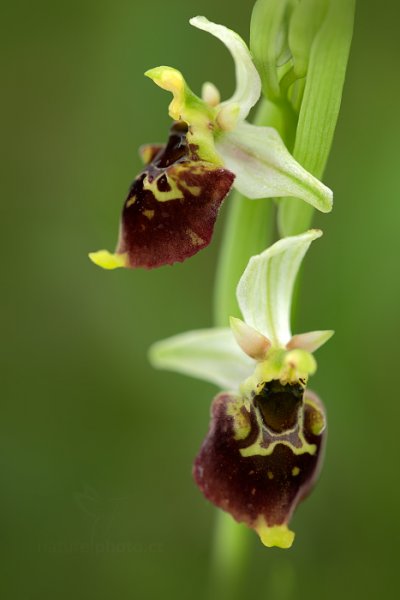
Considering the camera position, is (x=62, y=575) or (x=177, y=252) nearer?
(x=177, y=252)

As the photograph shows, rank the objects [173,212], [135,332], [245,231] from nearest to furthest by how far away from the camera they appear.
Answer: [173,212] < [245,231] < [135,332]

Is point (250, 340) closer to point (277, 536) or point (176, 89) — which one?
point (277, 536)

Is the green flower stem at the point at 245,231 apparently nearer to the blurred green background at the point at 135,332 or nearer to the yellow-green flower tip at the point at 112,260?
the yellow-green flower tip at the point at 112,260

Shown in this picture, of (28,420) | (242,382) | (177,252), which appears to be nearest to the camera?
(177,252)

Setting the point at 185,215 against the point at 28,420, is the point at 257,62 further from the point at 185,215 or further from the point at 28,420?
the point at 28,420

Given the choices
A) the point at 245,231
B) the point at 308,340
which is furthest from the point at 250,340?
the point at 245,231

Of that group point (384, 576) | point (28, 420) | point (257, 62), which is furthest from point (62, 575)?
point (257, 62)
